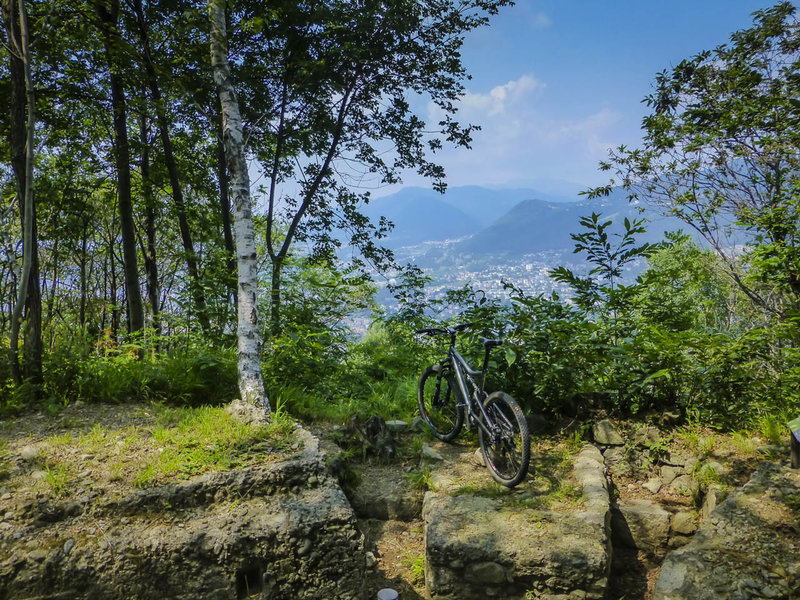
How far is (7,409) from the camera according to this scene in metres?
4.51

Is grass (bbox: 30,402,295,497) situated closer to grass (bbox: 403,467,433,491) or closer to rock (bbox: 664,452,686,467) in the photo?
grass (bbox: 403,467,433,491)

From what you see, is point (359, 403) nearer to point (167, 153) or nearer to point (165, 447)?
point (165, 447)

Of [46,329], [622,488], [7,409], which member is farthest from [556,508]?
[46,329]

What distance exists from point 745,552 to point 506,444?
1.91m

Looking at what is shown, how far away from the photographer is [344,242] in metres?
12.3

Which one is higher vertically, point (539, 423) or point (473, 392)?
point (473, 392)

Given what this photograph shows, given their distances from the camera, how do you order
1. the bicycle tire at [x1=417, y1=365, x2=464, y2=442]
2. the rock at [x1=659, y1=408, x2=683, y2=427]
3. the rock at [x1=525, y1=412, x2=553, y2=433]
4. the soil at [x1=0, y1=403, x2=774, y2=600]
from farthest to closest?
the bicycle tire at [x1=417, y1=365, x2=464, y2=442] → the rock at [x1=525, y1=412, x2=553, y2=433] → the rock at [x1=659, y1=408, x2=683, y2=427] → the soil at [x1=0, y1=403, x2=774, y2=600]

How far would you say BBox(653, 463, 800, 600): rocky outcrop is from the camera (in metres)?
2.78

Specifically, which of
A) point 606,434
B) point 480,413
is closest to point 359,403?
point 480,413

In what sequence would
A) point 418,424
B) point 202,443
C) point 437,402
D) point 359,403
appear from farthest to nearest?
point 359,403 < point 418,424 < point 437,402 < point 202,443

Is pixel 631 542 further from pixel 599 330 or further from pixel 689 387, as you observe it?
pixel 599 330

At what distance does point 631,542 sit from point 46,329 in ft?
32.4

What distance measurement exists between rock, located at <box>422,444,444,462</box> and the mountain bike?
10.9 inches

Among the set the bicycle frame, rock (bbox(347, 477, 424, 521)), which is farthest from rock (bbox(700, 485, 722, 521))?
rock (bbox(347, 477, 424, 521))
